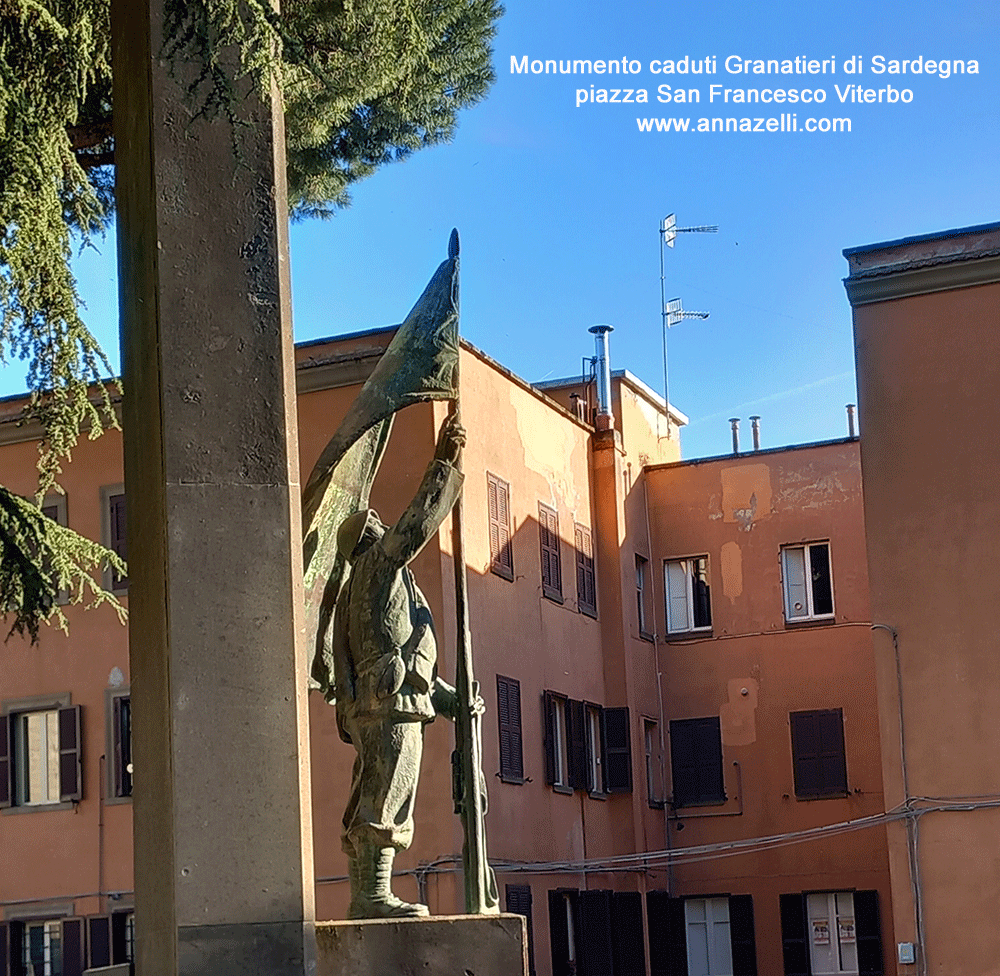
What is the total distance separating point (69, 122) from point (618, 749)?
1976 cm

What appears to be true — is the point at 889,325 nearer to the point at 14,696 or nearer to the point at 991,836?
the point at 991,836

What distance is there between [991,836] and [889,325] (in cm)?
592

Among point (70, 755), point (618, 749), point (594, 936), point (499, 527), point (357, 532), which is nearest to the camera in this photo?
point (357, 532)

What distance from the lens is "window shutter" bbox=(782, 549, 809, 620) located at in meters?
29.9

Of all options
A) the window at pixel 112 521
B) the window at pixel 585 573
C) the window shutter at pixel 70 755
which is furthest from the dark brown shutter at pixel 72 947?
the window at pixel 585 573

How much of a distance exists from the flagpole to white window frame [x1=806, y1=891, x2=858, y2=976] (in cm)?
2087

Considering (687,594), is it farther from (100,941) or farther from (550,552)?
(100,941)

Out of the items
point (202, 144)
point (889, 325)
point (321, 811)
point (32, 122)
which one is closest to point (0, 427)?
point (321, 811)

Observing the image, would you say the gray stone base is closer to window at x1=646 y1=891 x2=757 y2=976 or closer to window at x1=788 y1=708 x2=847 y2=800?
window at x1=646 y1=891 x2=757 y2=976

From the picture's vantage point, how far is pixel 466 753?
8.25 m

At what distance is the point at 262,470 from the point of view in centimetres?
696

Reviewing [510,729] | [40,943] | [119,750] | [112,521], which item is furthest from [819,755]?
[40,943]

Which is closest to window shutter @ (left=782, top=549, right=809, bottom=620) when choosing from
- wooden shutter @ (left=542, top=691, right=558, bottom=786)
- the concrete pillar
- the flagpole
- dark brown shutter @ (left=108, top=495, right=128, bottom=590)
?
A: wooden shutter @ (left=542, top=691, right=558, bottom=786)

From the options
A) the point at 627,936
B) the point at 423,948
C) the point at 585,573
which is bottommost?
the point at 627,936
